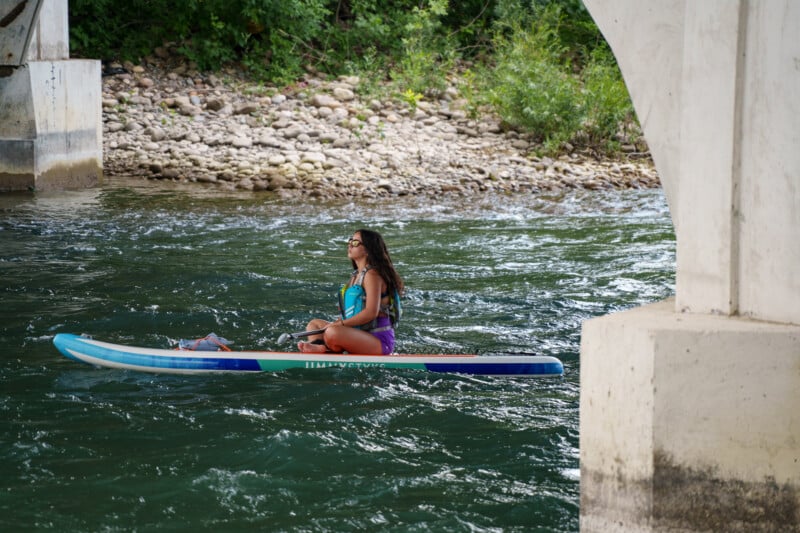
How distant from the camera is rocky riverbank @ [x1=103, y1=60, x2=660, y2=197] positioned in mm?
16172

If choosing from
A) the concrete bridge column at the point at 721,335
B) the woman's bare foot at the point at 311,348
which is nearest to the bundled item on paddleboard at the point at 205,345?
the woman's bare foot at the point at 311,348

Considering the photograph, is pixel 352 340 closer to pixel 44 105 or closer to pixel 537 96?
pixel 44 105

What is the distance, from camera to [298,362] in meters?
6.76

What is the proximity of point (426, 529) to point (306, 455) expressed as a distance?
108cm

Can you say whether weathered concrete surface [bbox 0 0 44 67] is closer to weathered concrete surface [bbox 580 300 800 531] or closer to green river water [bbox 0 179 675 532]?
green river water [bbox 0 179 675 532]

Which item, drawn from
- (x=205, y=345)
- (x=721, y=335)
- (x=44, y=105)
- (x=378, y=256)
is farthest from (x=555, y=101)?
(x=721, y=335)

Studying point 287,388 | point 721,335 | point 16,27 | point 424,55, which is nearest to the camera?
point 721,335

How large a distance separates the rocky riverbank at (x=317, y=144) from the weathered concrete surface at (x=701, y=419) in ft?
39.3

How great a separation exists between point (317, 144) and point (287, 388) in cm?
1096

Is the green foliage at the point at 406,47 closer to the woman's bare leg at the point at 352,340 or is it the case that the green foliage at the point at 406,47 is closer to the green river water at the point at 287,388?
the green river water at the point at 287,388

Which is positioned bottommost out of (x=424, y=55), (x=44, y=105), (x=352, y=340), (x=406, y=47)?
(x=352, y=340)

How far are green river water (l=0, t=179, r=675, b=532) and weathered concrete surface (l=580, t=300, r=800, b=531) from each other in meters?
1.00

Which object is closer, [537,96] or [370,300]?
[370,300]

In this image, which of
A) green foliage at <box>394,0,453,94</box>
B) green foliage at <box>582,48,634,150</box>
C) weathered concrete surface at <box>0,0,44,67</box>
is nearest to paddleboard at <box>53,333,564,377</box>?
weathered concrete surface at <box>0,0,44,67</box>
